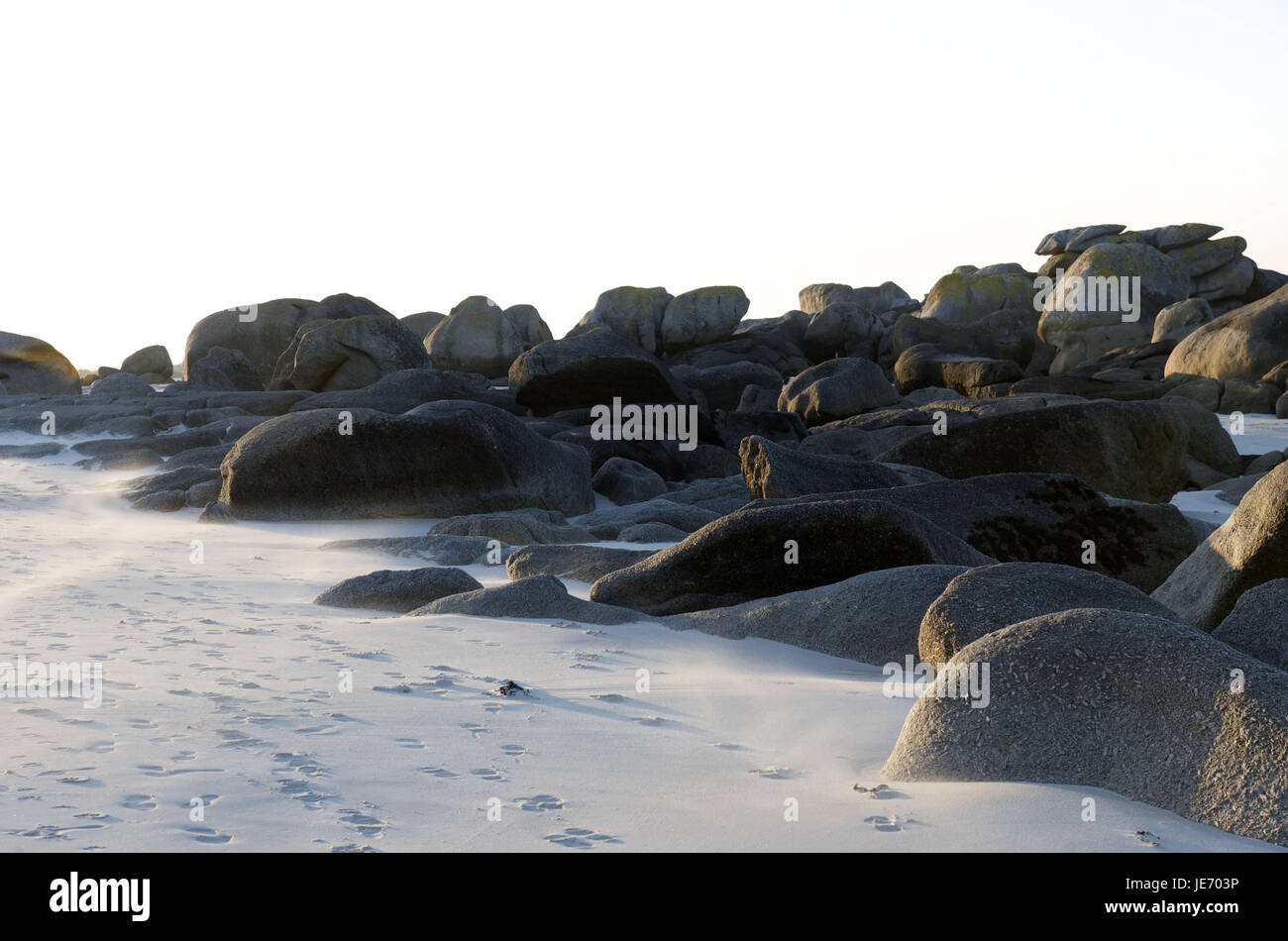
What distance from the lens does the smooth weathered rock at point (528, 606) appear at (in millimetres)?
6172

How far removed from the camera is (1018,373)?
2541 centimetres

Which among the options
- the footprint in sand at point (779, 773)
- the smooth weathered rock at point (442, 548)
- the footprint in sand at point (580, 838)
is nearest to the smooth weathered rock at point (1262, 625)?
the footprint in sand at point (779, 773)

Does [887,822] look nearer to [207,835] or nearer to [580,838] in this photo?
[580,838]

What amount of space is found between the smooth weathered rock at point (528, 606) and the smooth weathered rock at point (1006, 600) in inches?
69.2

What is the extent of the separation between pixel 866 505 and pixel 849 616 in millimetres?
1238

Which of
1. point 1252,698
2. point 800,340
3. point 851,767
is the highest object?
point 800,340

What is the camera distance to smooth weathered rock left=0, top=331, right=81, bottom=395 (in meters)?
30.5

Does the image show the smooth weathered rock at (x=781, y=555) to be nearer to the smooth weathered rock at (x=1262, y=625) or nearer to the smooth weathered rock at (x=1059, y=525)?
the smooth weathered rock at (x=1059, y=525)

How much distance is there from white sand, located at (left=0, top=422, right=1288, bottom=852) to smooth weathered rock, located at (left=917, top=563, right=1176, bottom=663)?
16.4 inches

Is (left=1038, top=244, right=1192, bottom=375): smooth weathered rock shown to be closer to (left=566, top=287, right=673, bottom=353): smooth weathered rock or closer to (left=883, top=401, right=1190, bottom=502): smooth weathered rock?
(left=566, top=287, right=673, bottom=353): smooth weathered rock
